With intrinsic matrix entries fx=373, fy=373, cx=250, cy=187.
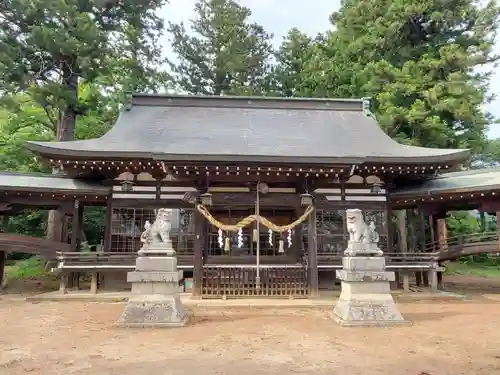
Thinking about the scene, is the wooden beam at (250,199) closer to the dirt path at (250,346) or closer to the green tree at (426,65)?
the dirt path at (250,346)

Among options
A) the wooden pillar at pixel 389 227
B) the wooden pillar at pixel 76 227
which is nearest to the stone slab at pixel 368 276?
the wooden pillar at pixel 389 227

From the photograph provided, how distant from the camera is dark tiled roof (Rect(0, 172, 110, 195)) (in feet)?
37.4

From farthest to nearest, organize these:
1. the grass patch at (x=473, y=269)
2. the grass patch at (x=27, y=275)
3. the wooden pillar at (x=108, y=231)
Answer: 1. the grass patch at (x=473, y=269)
2. the grass patch at (x=27, y=275)
3. the wooden pillar at (x=108, y=231)

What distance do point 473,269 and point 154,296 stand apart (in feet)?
65.8

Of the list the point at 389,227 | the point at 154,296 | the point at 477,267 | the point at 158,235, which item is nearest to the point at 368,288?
the point at 154,296

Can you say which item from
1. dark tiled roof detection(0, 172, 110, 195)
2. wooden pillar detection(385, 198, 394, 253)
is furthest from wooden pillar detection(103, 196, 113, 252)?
wooden pillar detection(385, 198, 394, 253)

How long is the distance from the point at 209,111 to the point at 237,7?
56.9 feet

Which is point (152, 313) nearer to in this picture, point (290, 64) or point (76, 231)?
point (76, 231)

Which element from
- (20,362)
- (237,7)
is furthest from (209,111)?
(237,7)

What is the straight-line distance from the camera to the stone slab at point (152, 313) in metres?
7.13

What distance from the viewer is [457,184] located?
1211cm

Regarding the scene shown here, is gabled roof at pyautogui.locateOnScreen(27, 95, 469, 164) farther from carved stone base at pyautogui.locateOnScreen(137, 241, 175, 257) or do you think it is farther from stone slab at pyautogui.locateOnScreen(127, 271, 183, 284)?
stone slab at pyautogui.locateOnScreen(127, 271, 183, 284)

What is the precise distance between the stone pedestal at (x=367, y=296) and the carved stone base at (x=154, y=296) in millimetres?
3318

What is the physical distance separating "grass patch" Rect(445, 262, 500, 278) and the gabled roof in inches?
403
